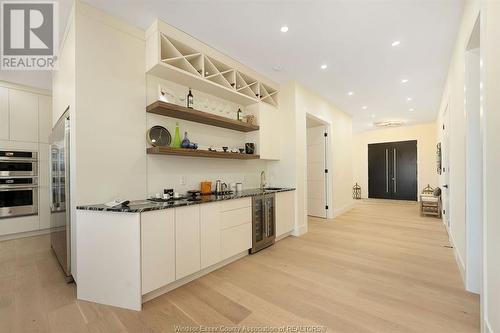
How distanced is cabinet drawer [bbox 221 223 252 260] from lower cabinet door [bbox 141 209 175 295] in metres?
0.70

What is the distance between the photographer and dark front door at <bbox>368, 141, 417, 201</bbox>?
27.0ft

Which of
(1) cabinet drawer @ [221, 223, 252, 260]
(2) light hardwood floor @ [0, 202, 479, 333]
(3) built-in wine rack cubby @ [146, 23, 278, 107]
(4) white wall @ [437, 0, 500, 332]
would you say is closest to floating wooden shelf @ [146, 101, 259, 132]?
(3) built-in wine rack cubby @ [146, 23, 278, 107]

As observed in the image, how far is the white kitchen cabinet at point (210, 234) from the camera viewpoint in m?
2.46

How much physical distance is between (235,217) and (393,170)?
8208 millimetres

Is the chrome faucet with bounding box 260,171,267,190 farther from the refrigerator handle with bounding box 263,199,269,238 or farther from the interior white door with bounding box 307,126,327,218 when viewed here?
the interior white door with bounding box 307,126,327,218

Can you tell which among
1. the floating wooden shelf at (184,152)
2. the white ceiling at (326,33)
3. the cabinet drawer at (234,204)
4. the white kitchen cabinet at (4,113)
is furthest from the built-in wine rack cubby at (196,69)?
the white kitchen cabinet at (4,113)

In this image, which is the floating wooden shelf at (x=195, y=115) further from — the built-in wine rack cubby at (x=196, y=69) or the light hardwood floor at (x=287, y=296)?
the light hardwood floor at (x=287, y=296)

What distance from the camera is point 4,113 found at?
3.86 m

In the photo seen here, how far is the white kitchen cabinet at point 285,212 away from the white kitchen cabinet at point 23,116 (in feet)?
15.6

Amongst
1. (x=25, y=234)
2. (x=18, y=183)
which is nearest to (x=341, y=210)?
(x=25, y=234)

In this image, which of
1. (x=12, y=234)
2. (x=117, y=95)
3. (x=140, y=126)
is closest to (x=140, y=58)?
(x=117, y=95)

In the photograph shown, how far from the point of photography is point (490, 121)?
139 centimetres

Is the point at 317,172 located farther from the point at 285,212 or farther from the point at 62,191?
the point at 62,191

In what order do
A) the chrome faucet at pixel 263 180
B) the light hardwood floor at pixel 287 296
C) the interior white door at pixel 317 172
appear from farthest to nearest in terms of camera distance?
the interior white door at pixel 317 172 < the chrome faucet at pixel 263 180 < the light hardwood floor at pixel 287 296
